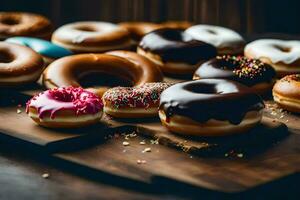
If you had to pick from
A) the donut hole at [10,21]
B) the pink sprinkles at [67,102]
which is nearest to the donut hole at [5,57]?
the pink sprinkles at [67,102]

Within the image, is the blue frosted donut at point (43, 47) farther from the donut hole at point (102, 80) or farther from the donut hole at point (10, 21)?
the donut hole at point (10, 21)

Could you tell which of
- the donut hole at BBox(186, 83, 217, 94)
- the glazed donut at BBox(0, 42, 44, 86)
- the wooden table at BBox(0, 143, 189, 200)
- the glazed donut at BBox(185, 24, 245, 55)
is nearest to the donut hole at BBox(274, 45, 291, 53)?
the glazed donut at BBox(185, 24, 245, 55)

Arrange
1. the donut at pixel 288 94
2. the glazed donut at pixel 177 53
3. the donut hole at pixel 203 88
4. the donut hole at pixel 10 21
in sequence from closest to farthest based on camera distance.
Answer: the donut hole at pixel 203 88, the donut at pixel 288 94, the glazed donut at pixel 177 53, the donut hole at pixel 10 21

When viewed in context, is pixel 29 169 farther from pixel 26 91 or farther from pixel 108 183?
pixel 26 91

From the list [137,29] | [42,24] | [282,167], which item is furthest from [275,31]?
[282,167]

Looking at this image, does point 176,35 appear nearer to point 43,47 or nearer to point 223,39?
point 223,39

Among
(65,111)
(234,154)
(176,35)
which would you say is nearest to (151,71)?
(176,35)

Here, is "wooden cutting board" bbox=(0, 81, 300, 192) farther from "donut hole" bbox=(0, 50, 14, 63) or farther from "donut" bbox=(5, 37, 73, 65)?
"donut" bbox=(5, 37, 73, 65)

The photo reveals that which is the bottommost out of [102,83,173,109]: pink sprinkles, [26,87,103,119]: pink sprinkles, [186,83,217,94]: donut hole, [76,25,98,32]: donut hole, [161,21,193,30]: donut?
[161,21,193,30]: donut
